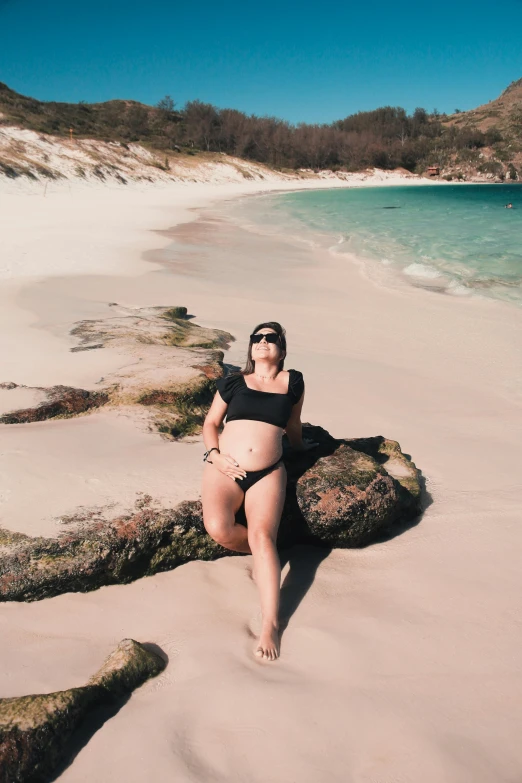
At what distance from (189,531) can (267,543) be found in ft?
1.58

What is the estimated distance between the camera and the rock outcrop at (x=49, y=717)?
191cm

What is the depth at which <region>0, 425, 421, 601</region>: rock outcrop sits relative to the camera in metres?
2.80

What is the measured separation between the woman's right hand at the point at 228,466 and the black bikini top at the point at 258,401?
310mm

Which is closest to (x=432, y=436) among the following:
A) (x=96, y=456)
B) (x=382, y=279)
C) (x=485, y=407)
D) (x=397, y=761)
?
(x=485, y=407)

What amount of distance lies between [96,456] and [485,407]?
4072 mm

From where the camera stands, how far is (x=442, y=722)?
2.25 m

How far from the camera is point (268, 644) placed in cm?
261

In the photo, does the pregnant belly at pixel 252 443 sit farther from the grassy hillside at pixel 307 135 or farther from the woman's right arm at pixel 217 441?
the grassy hillside at pixel 307 135

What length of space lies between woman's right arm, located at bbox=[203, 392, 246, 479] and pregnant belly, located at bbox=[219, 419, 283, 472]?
5 cm

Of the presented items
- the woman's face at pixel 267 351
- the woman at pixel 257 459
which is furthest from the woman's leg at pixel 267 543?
the woman's face at pixel 267 351

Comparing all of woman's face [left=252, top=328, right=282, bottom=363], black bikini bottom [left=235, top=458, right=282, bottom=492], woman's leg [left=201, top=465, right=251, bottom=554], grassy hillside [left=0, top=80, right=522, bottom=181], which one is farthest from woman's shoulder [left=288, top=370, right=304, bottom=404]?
grassy hillside [left=0, top=80, right=522, bottom=181]

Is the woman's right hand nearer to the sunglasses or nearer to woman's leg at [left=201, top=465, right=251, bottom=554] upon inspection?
woman's leg at [left=201, top=465, right=251, bottom=554]

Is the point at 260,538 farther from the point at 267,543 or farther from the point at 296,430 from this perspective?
the point at 296,430

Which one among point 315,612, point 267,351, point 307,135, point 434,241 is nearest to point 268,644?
point 315,612
